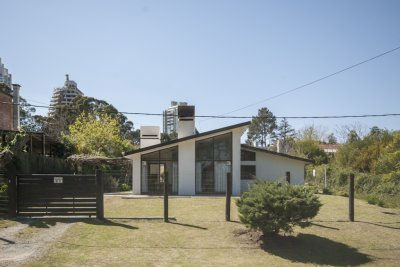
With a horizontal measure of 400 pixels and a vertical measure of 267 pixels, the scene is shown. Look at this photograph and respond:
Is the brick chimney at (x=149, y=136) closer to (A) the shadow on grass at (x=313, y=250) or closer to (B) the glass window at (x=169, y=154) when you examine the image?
(B) the glass window at (x=169, y=154)

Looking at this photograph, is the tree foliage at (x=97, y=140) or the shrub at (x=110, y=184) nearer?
the shrub at (x=110, y=184)

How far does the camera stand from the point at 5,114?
1139 inches

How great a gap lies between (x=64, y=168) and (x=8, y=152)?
15257 millimetres

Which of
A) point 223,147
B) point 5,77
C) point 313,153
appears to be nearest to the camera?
point 223,147

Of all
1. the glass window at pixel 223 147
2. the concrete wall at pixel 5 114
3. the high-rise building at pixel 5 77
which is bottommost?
the glass window at pixel 223 147

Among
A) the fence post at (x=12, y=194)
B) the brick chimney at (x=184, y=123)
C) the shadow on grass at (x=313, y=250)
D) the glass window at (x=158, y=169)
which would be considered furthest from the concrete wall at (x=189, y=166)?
the shadow on grass at (x=313, y=250)

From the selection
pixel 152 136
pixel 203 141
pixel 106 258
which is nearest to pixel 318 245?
pixel 106 258

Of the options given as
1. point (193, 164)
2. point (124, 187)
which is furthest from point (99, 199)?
point (124, 187)

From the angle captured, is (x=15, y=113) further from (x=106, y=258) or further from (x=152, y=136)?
(x=106, y=258)

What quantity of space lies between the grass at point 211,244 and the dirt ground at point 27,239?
12.4 inches

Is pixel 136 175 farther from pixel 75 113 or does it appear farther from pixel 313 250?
pixel 75 113

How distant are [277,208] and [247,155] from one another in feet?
56.5

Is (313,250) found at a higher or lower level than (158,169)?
lower

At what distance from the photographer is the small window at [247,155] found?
2739 cm
